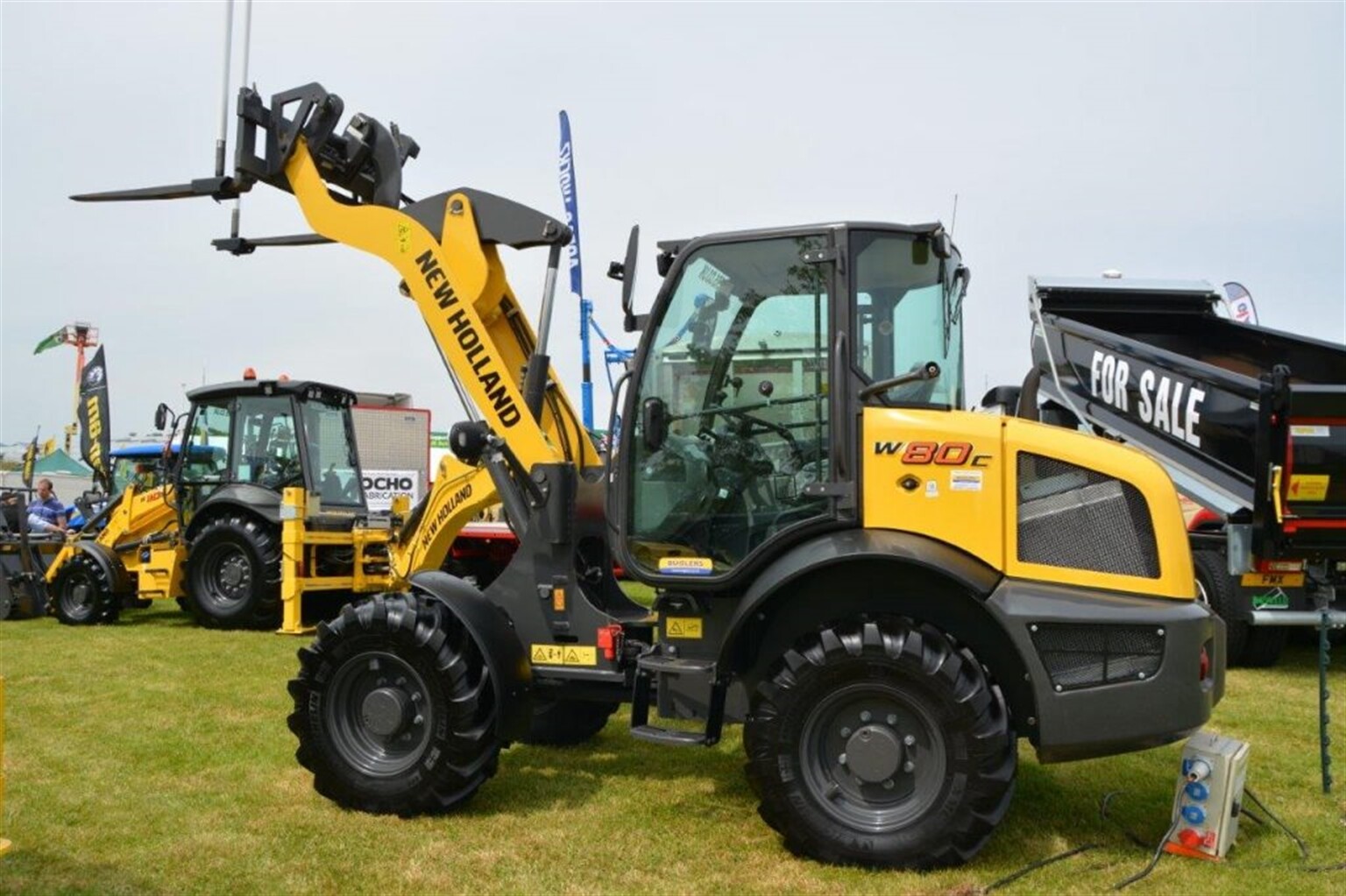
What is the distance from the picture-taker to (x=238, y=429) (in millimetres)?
11961

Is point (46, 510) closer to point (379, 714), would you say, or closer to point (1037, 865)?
point (379, 714)

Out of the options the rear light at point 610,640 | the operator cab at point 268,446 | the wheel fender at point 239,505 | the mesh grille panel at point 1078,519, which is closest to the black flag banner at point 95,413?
the operator cab at point 268,446

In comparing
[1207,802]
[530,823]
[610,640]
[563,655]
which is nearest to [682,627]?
[610,640]

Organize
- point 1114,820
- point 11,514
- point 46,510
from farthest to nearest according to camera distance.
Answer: point 46,510, point 11,514, point 1114,820

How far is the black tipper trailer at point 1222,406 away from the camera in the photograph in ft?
24.2

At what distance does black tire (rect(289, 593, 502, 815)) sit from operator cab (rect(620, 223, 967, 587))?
3.02 feet

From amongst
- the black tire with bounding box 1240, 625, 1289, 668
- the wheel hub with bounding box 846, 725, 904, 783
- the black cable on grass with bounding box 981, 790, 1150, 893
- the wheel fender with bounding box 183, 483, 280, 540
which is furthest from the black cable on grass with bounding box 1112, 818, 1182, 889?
the wheel fender with bounding box 183, 483, 280, 540

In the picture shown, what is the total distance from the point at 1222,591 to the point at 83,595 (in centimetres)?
1100

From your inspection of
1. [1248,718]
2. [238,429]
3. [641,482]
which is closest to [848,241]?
[641,482]

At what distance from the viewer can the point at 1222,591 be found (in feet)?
28.6

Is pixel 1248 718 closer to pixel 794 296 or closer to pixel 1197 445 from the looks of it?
pixel 1197 445

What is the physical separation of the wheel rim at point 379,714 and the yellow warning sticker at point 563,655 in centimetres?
57

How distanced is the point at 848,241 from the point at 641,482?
4.39 ft

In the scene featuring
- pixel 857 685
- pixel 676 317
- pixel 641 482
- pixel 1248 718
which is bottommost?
pixel 1248 718
